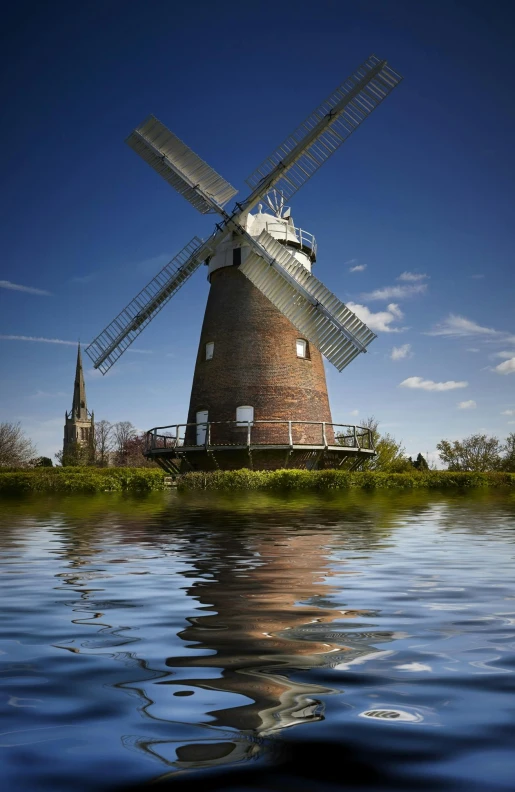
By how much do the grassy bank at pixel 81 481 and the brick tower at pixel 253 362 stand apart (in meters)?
3.11

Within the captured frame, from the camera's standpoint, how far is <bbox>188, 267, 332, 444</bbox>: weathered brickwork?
26906 mm

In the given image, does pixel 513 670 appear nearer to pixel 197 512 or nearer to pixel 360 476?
pixel 197 512

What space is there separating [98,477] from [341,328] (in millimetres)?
Answer: 10282

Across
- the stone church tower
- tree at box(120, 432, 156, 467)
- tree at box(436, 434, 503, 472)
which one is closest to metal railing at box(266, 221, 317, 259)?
tree at box(436, 434, 503, 472)

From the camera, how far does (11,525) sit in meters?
11.6

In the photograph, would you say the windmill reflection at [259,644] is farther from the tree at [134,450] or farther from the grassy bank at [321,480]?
the tree at [134,450]

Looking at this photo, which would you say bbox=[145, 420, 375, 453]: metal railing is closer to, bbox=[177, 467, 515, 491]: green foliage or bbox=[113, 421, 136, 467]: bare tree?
bbox=[177, 467, 515, 491]: green foliage

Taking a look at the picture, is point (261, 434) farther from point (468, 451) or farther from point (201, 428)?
point (468, 451)

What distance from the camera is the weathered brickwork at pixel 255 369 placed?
88.3 ft

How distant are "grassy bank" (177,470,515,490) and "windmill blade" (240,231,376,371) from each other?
4.29 metres

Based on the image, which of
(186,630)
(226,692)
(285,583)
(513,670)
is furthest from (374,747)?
(285,583)

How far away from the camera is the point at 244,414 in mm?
26922

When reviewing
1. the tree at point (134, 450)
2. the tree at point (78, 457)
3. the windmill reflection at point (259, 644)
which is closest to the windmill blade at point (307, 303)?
the windmill reflection at point (259, 644)

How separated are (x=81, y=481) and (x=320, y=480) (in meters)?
8.45
